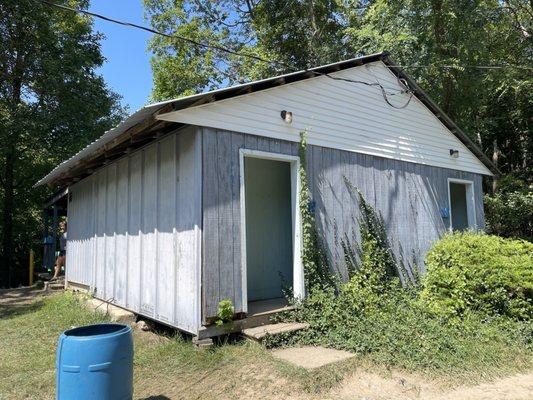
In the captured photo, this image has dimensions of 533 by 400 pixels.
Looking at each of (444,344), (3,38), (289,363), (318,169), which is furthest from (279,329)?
(3,38)

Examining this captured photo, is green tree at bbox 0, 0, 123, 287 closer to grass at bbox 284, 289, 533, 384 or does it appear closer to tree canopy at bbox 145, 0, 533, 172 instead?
tree canopy at bbox 145, 0, 533, 172

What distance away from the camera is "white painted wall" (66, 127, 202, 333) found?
19.3 ft

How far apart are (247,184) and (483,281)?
173 inches

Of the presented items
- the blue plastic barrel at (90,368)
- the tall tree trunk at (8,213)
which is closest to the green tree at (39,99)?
the tall tree trunk at (8,213)

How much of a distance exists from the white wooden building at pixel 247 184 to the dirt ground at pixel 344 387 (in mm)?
856

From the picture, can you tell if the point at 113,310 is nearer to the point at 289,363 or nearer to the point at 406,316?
the point at 289,363

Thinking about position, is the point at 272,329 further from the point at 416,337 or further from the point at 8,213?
the point at 8,213

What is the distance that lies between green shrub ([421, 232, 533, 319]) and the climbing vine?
1733 mm

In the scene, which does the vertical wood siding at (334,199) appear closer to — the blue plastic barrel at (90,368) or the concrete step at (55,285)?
the blue plastic barrel at (90,368)

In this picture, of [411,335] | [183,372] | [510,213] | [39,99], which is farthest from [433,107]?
[39,99]

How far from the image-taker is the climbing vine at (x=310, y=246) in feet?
22.6

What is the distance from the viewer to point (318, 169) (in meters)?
7.44

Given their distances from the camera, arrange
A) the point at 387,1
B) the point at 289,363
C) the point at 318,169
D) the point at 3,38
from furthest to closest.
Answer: the point at 3,38 → the point at 387,1 → the point at 318,169 → the point at 289,363

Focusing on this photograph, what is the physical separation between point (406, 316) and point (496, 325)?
128 cm
